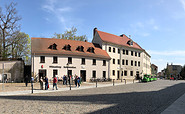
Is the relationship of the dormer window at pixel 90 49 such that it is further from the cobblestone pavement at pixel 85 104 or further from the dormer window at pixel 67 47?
the cobblestone pavement at pixel 85 104

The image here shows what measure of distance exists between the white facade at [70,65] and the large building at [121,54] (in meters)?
4.39

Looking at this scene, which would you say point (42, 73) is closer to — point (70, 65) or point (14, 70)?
point (14, 70)

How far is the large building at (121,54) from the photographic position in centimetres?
4497

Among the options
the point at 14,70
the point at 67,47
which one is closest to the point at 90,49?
the point at 67,47

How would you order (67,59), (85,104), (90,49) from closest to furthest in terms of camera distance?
(85,104)
(67,59)
(90,49)

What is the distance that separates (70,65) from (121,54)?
1759 centimetres

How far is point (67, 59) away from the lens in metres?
35.7

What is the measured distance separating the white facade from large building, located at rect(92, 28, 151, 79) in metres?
4.39

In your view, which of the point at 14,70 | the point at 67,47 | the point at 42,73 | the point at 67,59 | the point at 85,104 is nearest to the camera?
the point at 85,104

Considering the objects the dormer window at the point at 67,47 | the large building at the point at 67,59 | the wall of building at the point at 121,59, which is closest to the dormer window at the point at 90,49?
the large building at the point at 67,59

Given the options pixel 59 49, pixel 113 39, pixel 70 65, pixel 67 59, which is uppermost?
pixel 113 39

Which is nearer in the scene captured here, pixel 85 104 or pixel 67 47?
pixel 85 104

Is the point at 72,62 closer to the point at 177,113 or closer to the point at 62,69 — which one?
the point at 62,69

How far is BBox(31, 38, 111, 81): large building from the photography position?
3347 centimetres
